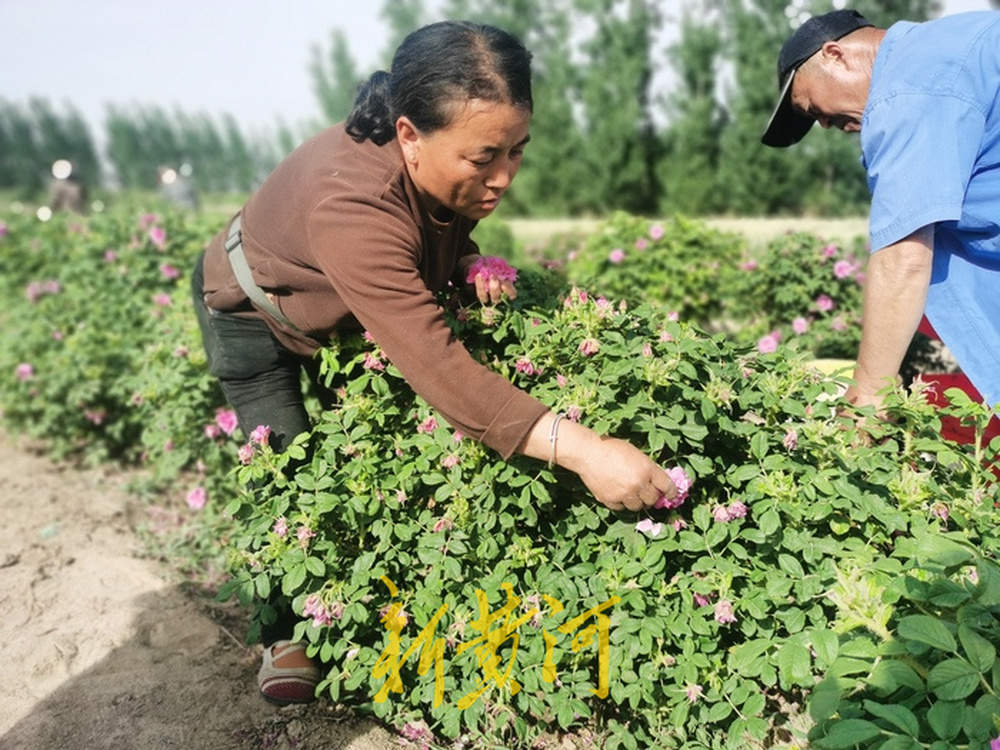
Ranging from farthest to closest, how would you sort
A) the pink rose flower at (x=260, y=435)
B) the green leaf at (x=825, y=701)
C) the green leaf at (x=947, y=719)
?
the pink rose flower at (x=260, y=435) → the green leaf at (x=825, y=701) → the green leaf at (x=947, y=719)

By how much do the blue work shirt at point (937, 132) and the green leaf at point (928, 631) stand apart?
94 cm

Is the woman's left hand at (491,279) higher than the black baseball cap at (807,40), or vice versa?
the black baseball cap at (807,40)

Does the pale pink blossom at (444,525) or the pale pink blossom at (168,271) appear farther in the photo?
the pale pink blossom at (168,271)

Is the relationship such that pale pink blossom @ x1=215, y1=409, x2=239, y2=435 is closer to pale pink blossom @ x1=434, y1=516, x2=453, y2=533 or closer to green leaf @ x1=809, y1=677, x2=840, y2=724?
pale pink blossom @ x1=434, y1=516, x2=453, y2=533

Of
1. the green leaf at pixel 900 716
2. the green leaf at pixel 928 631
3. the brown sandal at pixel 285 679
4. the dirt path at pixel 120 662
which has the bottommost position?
the dirt path at pixel 120 662

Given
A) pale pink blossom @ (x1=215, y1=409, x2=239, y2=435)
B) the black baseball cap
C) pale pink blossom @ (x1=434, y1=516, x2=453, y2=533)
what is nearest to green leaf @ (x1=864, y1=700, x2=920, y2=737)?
pale pink blossom @ (x1=434, y1=516, x2=453, y2=533)

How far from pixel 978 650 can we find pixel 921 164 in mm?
1122

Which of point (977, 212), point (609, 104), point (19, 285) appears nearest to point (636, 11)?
point (609, 104)

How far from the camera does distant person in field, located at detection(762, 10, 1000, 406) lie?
1921mm

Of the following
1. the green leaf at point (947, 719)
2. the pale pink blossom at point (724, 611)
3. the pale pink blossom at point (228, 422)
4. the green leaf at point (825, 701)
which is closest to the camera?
the green leaf at point (947, 719)

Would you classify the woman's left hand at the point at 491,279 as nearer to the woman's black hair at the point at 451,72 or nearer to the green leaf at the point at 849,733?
the woman's black hair at the point at 451,72

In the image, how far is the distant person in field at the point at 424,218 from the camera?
165 centimetres

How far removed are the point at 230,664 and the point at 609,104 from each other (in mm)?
14168

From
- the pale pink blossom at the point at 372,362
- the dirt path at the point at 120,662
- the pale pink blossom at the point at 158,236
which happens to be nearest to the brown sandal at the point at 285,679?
the dirt path at the point at 120,662
